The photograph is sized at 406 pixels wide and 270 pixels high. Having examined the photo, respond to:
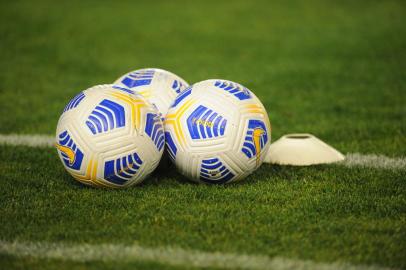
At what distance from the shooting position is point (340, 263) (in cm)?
343

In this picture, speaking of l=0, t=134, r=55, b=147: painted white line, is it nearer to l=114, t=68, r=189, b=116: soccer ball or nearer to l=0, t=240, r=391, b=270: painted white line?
l=114, t=68, r=189, b=116: soccer ball

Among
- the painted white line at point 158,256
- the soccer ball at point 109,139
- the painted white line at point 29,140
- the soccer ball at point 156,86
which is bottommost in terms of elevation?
the painted white line at point 29,140

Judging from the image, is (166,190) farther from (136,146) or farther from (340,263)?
(340,263)

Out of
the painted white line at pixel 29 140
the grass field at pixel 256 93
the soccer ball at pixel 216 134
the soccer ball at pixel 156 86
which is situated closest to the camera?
the grass field at pixel 256 93

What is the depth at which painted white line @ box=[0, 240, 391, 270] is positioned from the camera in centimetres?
339

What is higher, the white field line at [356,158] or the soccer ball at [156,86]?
the soccer ball at [156,86]

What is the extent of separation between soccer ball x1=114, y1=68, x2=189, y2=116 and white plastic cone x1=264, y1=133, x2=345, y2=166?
1088mm

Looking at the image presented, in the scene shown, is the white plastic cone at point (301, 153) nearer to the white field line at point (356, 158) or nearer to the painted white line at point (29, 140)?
the white field line at point (356, 158)

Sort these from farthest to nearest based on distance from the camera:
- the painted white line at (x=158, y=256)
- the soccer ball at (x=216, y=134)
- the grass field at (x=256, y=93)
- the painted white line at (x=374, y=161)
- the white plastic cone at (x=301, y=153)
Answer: the white plastic cone at (x=301, y=153) → the painted white line at (x=374, y=161) → the soccer ball at (x=216, y=134) → the grass field at (x=256, y=93) → the painted white line at (x=158, y=256)

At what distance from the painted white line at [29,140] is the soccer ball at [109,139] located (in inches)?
64.9

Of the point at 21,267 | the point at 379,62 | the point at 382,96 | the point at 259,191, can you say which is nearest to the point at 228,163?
the point at 259,191

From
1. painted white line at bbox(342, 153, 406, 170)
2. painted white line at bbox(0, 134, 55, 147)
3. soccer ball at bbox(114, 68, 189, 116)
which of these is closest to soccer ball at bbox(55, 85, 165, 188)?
soccer ball at bbox(114, 68, 189, 116)

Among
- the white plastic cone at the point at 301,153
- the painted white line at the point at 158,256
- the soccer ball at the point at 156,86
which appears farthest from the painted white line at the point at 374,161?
the painted white line at the point at 158,256

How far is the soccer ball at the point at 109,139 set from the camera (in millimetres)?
Answer: 4578
